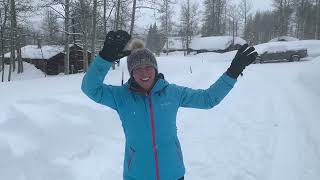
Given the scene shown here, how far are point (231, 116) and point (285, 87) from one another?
6229 mm

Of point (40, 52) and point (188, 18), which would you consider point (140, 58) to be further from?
point (188, 18)

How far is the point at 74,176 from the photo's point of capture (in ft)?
17.1

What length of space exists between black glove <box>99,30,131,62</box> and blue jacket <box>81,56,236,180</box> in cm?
11

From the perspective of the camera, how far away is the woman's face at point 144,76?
2.88 meters

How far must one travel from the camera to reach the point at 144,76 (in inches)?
114

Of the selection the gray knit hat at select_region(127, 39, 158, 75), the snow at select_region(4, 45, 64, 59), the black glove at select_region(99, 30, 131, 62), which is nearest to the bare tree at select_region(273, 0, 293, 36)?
the snow at select_region(4, 45, 64, 59)

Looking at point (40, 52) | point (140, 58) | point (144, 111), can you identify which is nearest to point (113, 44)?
point (140, 58)

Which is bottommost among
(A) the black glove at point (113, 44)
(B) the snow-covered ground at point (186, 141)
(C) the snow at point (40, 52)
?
(B) the snow-covered ground at point (186, 141)

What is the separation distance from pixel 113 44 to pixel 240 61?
101 centimetres

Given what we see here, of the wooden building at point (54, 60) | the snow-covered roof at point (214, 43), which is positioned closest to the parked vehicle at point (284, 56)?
the wooden building at point (54, 60)

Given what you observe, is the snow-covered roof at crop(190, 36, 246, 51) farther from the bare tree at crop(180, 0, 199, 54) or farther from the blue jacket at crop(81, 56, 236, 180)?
the blue jacket at crop(81, 56, 236, 180)

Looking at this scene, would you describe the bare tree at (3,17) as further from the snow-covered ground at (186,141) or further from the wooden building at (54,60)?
the snow-covered ground at (186,141)

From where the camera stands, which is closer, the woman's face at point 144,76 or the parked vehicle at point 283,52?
the woman's face at point 144,76

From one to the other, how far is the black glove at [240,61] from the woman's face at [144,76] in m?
0.62
